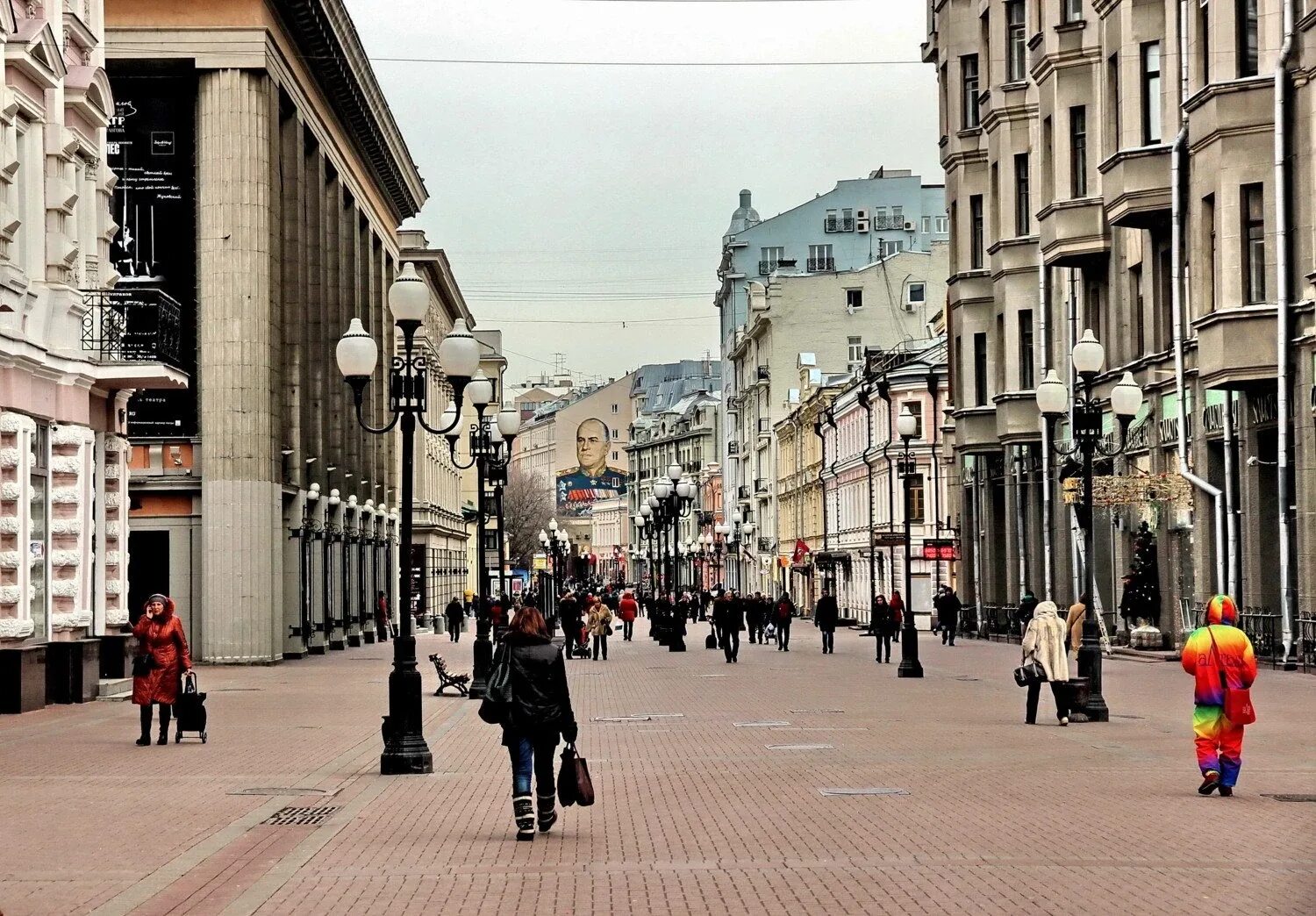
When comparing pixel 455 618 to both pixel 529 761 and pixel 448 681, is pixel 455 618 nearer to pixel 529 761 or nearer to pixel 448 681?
pixel 448 681

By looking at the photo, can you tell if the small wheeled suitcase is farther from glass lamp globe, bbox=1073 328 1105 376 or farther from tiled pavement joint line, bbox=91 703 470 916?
glass lamp globe, bbox=1073 328 1105 376

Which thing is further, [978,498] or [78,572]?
[978,498]

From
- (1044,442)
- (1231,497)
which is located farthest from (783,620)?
(1231,497)

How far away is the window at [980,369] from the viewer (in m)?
55.3

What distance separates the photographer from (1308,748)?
1923 cm

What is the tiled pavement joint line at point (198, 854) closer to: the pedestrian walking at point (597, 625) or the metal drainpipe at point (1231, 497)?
the metal drainpipe at point (1231, 497)

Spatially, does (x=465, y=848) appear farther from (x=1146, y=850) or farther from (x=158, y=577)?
(x=158, y=577)

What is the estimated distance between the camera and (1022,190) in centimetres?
5166

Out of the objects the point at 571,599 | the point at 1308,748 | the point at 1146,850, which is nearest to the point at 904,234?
the point at 571,599

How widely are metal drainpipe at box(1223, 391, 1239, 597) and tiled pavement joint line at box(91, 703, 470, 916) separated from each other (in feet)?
67.6

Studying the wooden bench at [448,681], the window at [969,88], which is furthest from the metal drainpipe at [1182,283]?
the window at [969,88]

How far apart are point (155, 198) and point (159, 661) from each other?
23744 mm

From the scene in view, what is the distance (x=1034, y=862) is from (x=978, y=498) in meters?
45.2

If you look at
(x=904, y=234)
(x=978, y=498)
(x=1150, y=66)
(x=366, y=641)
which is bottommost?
(x=366, y=641)
